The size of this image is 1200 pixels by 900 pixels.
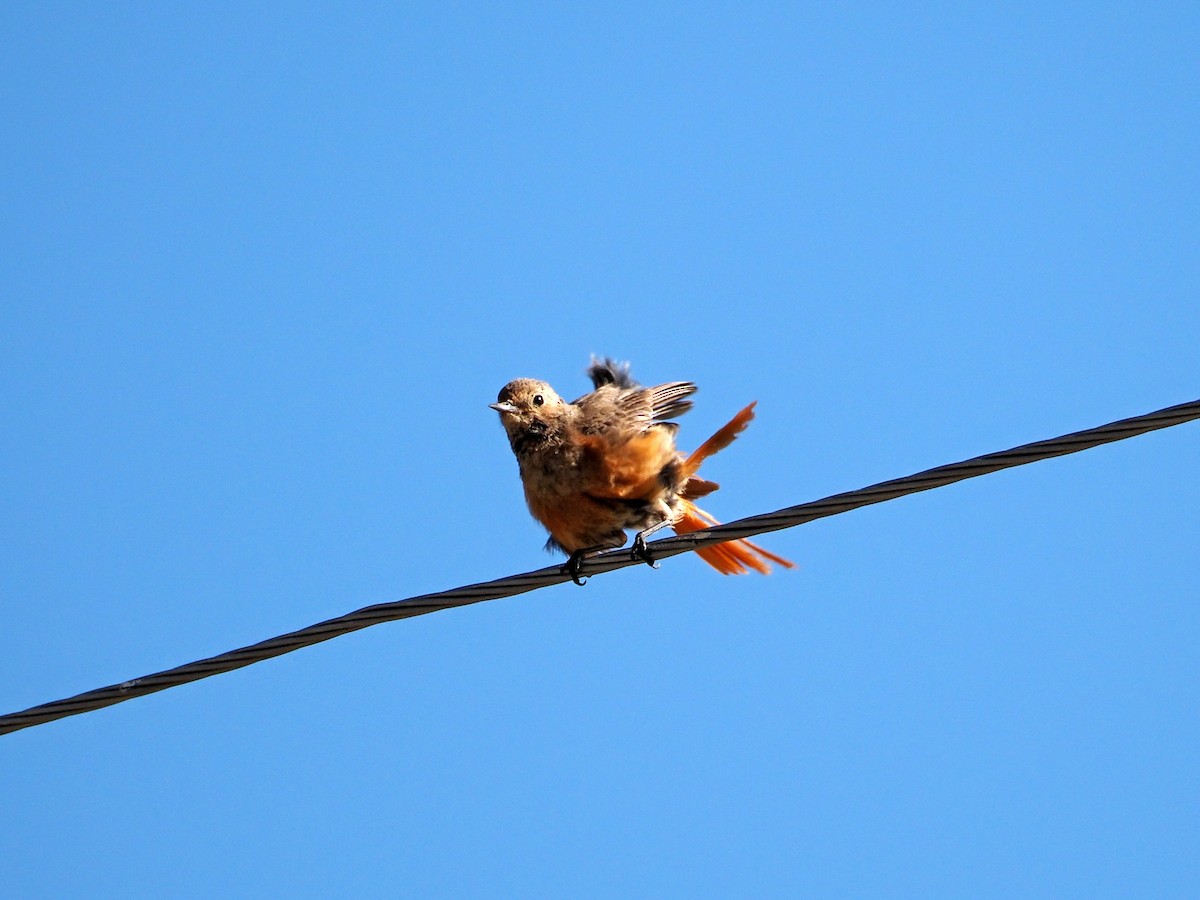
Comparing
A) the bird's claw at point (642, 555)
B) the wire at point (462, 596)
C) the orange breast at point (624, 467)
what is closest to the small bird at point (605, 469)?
the orange breast at point (624, 467)

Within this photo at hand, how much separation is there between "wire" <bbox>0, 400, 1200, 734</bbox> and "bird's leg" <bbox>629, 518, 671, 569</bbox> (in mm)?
413

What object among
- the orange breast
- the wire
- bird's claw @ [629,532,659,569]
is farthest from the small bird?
the wire

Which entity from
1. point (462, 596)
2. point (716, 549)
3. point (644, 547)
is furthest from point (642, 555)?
point (716, 549)

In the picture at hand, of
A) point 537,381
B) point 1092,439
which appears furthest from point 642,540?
point 1092,439

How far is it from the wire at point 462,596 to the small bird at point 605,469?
6.03 ft

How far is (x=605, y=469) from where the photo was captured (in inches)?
274

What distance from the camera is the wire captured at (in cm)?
438

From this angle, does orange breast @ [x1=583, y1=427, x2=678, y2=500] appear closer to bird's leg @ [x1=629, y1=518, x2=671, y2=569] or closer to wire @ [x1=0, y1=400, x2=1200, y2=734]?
bird's leg @ [x1=629, y1=518, x2=671, y2=569]

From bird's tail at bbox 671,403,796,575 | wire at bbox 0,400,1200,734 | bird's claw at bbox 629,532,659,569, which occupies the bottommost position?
wire at bbox 0,400,1200,734

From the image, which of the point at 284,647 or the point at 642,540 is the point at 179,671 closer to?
the point at 284,647

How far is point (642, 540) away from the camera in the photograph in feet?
21.3

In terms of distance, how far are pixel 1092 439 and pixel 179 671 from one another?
310cm

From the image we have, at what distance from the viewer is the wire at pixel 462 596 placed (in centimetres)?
438

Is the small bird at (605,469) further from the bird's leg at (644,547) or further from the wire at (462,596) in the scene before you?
the wire at (462,596)
